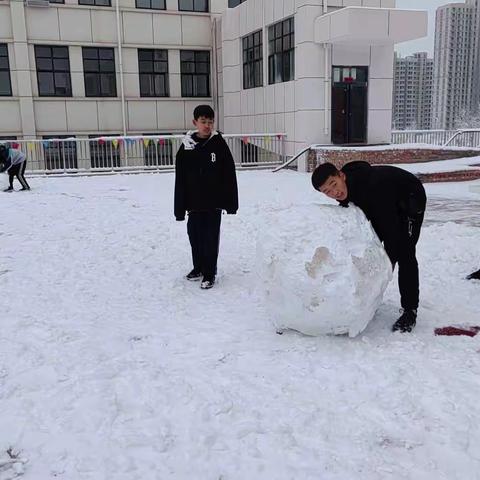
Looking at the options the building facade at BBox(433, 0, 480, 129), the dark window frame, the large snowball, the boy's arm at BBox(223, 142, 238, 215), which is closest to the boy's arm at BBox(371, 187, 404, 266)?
the large snowball

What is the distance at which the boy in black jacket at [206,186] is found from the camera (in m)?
5.43

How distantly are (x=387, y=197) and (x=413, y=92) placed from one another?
77793mm

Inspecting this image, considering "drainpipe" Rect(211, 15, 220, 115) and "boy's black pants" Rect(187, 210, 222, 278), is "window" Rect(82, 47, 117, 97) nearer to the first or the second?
"drainpipe" Rect(211, 15, 220, 115)

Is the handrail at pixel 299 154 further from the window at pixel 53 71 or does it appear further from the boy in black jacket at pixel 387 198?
the boy in black jacket at pixel 387 198

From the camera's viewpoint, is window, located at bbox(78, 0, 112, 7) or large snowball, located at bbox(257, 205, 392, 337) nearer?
large snowball, located at bbox(257, 205, 392, 337)

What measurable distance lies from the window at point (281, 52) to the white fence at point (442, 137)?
5558 mm

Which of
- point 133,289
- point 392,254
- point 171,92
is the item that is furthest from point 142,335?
point 171,92

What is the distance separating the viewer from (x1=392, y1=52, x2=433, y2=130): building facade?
7531 centimetres

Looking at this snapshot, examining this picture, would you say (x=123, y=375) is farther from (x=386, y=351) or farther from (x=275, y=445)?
(x=386, y=351)

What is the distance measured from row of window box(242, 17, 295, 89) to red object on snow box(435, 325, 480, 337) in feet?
50.2

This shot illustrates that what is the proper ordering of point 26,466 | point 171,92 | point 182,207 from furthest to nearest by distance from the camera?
point 171,92 → point 182,207 → point 26,466

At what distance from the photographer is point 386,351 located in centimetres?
382

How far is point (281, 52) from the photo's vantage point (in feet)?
62.2

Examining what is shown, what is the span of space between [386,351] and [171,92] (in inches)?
896
